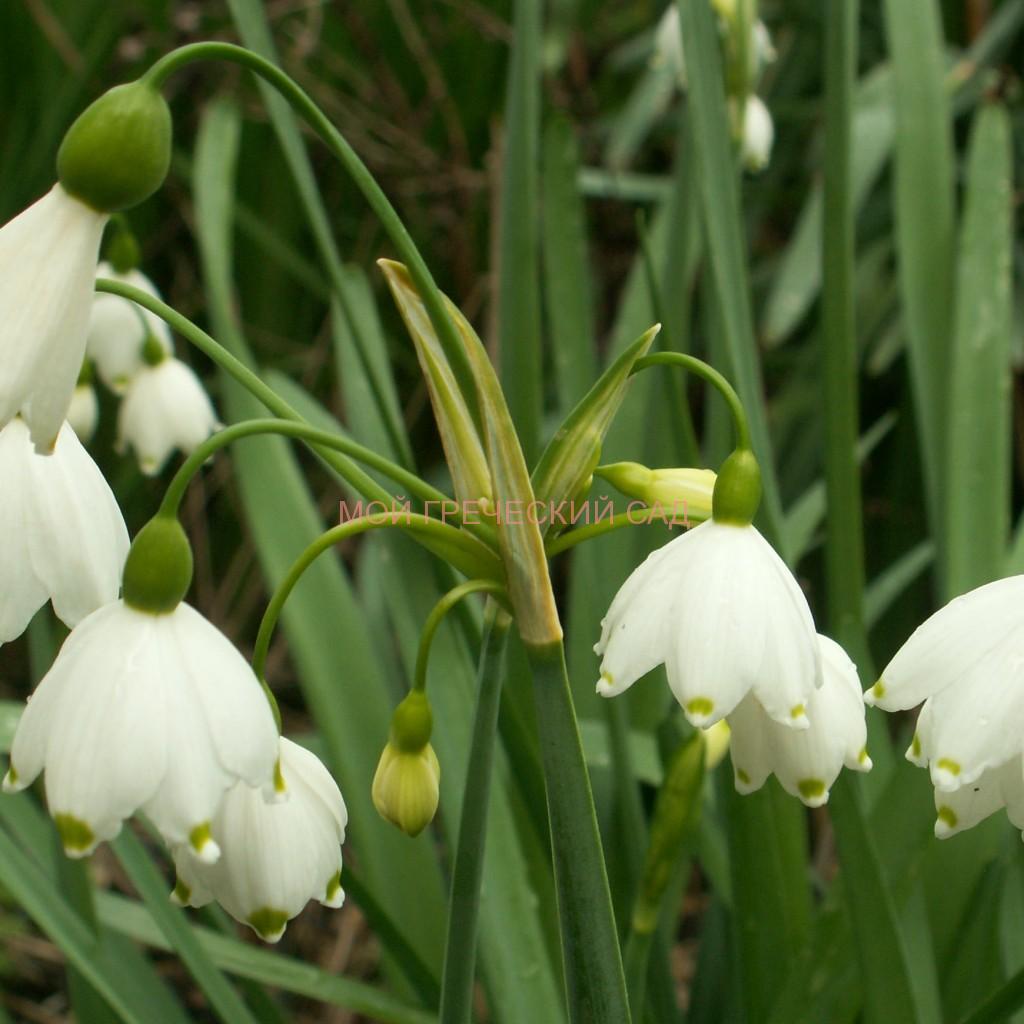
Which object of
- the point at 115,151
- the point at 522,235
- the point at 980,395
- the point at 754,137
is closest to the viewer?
the point at 115,151

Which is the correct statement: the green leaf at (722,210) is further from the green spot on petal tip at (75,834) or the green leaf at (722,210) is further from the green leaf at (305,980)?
the green spot on petal tip at (75,834)

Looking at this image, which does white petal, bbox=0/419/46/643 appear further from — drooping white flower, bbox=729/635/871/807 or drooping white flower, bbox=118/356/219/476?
drooping white flower, bbox=118/356/219/476

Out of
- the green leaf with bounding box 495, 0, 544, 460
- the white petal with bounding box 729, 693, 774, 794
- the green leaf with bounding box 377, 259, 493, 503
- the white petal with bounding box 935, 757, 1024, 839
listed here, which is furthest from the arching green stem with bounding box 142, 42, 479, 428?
the green leaf with bounding box 495, 0, 544, 460

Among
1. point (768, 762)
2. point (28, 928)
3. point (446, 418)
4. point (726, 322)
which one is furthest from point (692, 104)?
point (28, 928)

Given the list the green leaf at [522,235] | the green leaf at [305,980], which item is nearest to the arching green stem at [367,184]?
the green leaf at [522,235]

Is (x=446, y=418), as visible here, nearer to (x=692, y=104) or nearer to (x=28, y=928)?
(x=692, y=104)

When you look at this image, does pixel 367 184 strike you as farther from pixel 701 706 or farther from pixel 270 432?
pixel 701 706

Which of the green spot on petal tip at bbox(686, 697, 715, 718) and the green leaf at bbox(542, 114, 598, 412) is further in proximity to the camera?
the green leaf at bbox(542, 114, 598, 412)

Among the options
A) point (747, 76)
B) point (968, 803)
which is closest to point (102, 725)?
point (968, 803)
